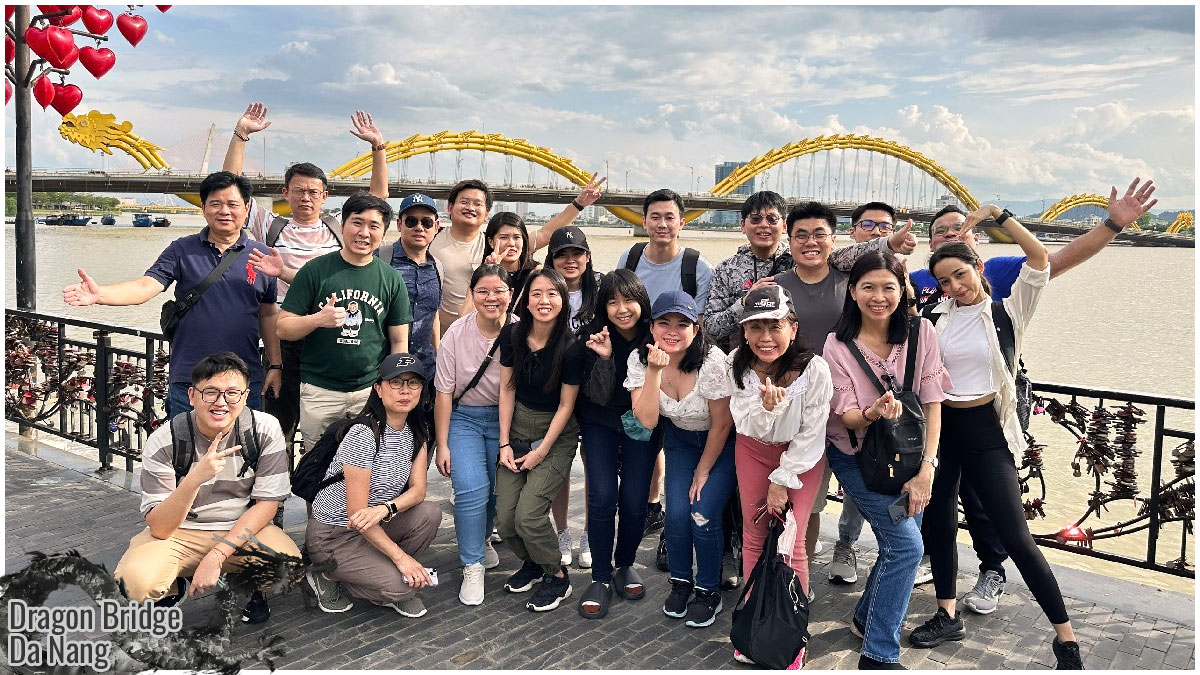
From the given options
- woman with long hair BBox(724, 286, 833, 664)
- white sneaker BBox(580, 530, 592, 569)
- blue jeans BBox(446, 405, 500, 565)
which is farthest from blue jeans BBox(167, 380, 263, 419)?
woman with long hair BBox(724, 286, 833, 664)

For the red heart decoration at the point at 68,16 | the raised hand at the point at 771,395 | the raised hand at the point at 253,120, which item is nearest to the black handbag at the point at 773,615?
the raised hand at the point at 771,395

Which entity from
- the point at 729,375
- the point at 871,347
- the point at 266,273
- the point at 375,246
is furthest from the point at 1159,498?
the point at 266,273

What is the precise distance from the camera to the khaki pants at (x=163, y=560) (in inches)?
125

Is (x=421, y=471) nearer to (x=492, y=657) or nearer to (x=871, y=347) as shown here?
(x=492, y=657)

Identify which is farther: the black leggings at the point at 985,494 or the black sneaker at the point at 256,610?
the black sneaker at the point at 256,610

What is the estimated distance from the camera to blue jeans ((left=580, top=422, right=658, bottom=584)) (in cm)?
363

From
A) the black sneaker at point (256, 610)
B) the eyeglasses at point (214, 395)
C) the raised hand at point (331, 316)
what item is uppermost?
the raised hand at point (331, 316)

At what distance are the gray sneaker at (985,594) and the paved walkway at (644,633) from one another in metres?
0.05

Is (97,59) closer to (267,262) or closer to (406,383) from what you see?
(267,262)

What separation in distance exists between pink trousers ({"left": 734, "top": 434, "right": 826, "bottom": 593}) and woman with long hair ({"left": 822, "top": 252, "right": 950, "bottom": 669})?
0.19m

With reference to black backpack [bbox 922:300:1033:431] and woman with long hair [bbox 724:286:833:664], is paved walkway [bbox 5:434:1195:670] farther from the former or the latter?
black backpack [bbox 922:300:1033:431]

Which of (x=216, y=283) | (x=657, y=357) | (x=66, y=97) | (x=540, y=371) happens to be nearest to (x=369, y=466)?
(x=540, y=371)

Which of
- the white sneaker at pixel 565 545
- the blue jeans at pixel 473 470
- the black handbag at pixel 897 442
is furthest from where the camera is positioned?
the white sneaker at pixel 565 545

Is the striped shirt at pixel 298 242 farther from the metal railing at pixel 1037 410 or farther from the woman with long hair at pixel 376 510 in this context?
the metal railing at pixel 1037 410
